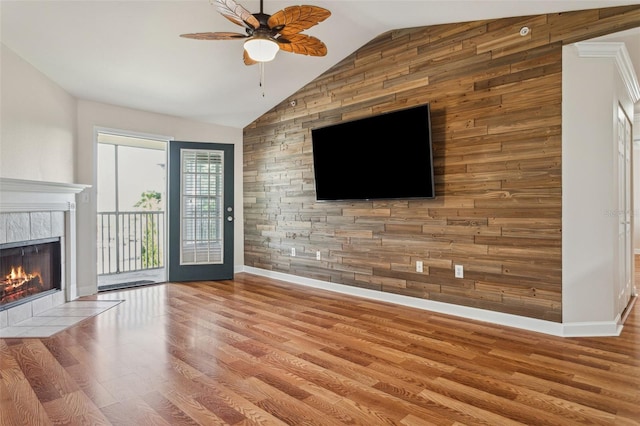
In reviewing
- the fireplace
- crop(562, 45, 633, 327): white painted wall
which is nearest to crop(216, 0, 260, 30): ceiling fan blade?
crop(562, 45, 633, 327): white painted wall

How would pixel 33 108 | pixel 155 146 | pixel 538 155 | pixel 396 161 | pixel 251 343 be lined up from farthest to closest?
1. pixel 155 146
2. pixel 396 161
3. pixel 33 108
4. pixel 538 155
5. pixel 251 343

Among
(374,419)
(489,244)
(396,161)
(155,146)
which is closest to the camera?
(374,419)

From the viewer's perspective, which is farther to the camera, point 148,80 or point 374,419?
point 148,80

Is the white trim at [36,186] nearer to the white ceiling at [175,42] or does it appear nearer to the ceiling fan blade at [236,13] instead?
the white ceiling at [175,42]

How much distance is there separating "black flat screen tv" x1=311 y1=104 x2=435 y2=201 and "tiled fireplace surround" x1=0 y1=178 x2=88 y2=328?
3.01m

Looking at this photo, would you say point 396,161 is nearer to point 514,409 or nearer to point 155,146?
point 514,409

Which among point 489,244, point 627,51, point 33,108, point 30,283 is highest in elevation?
Answer: point 627,51

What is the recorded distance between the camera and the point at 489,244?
11.5 ft

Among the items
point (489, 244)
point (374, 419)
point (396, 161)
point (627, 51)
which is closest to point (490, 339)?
Result: point (489, 244)

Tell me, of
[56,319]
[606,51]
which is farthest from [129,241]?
[606,51]

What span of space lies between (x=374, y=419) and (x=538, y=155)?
8.58 feet

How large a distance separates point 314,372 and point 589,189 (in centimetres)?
269

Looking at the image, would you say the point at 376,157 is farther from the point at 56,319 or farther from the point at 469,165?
the point at 56,319

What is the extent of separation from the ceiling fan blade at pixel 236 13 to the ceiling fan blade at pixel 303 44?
365 mm
